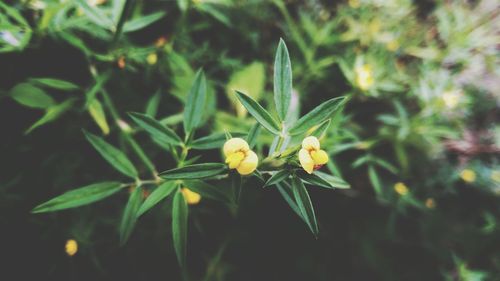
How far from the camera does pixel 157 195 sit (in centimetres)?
74

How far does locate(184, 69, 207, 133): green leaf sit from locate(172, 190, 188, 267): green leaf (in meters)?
0.18

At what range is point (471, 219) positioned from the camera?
183 cm

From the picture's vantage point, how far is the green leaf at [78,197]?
2.43 feet

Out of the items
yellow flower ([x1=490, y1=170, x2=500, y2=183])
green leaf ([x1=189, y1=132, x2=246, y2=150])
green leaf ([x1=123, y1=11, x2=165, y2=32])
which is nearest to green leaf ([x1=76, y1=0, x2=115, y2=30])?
green leaf ([x1=123, y1=11, x2=165, y2=32])

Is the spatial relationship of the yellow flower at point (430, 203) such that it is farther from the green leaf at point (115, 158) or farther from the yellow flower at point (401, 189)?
the green leaf at point (115, 158)

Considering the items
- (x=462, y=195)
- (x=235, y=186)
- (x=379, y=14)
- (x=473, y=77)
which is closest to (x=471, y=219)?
(x=462, y=195)

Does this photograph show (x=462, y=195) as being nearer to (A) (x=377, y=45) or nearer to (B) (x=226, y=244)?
(A) (x=377, y=45)

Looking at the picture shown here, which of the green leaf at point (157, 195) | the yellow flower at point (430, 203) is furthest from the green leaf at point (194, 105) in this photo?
the yellow flower at point (430, 203)

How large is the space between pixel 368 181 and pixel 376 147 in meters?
0.21

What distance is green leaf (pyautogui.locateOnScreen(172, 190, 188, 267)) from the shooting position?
694 millimetres

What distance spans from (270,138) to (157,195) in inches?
27.0

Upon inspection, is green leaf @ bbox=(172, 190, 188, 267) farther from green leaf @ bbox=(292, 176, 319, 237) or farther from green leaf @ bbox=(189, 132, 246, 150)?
green leaf @ bbox=(292, 176, 319, 237)

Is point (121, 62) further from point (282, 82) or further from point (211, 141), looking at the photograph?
point (282, 82)

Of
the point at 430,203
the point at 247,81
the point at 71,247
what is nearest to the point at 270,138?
the point at 247,81
